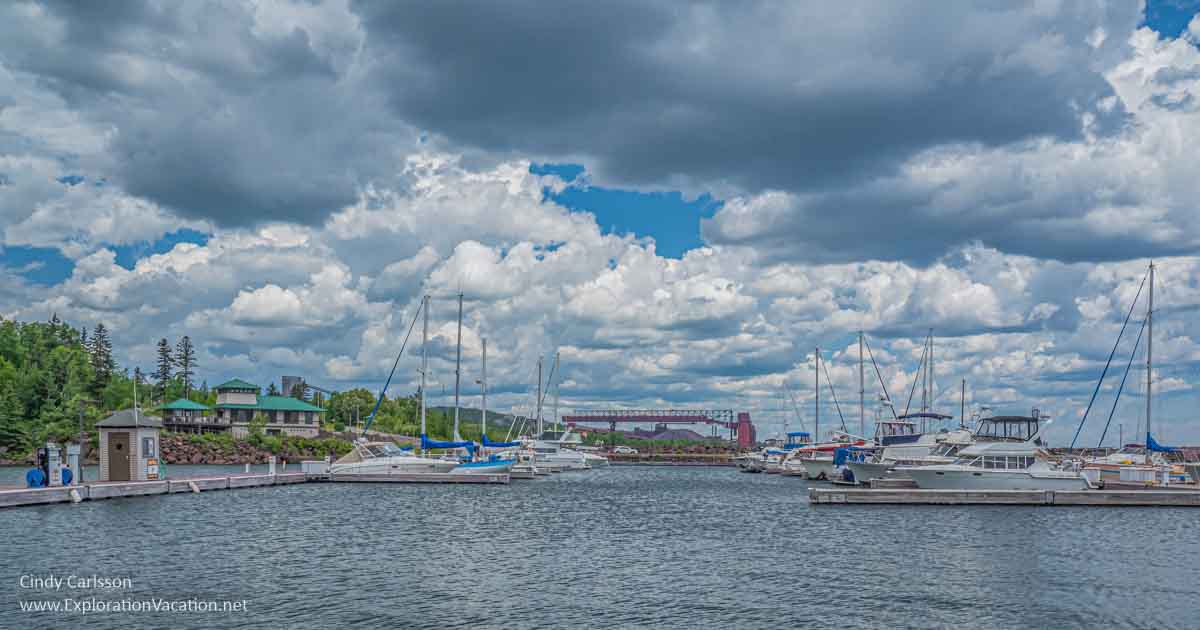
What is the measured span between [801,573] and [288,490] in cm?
5319

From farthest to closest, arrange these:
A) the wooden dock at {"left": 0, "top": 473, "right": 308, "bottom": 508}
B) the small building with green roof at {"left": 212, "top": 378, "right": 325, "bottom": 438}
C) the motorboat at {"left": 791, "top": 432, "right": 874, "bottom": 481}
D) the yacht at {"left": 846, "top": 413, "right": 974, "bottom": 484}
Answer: the small building with green roof at {"left": 212, "top": 378, "right": 325, "bottom": 438}
the motorboat at {"left": 791, "top": 432, "right": 874, "bottom": 481}
the yacht at {"left": 846, "top": 413, "right": 974, "bottom": 484}
the wooden dock at {"left": 0, "top": 473, "right": 308, "bottom": 508}

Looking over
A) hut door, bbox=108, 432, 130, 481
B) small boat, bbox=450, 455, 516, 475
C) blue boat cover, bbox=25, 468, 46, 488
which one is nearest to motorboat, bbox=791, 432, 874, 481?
small boat, bbox=450, 455, 516, 475

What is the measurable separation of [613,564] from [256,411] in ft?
424

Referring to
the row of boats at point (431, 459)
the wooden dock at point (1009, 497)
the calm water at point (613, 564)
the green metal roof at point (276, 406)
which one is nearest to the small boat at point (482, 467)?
the row of boats at point (431, 459)

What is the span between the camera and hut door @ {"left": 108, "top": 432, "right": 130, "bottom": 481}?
62.6 metres

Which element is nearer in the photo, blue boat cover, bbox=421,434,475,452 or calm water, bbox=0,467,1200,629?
calm water, bbox=0,467,1200,629

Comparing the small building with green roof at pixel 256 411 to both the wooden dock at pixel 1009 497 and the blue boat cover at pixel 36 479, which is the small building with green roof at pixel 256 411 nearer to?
the blue boat cover at pixel 36 479

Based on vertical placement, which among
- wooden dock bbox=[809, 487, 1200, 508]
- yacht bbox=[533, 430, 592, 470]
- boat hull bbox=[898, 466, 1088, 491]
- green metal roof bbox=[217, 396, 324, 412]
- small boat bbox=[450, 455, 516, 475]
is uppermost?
green metal roof bbox=[217, 396, 324, 412]

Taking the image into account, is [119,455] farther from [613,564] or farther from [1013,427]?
[1013,427]

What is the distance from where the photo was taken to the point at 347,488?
3310 inches

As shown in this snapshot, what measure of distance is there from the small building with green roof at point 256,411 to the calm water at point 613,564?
3785 inches

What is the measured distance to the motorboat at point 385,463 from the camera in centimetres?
8894

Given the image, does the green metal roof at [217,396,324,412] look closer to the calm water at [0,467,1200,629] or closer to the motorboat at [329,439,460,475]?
the motorboat at [329,439,460,475]

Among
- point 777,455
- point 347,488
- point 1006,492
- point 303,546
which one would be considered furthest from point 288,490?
point 777,455
